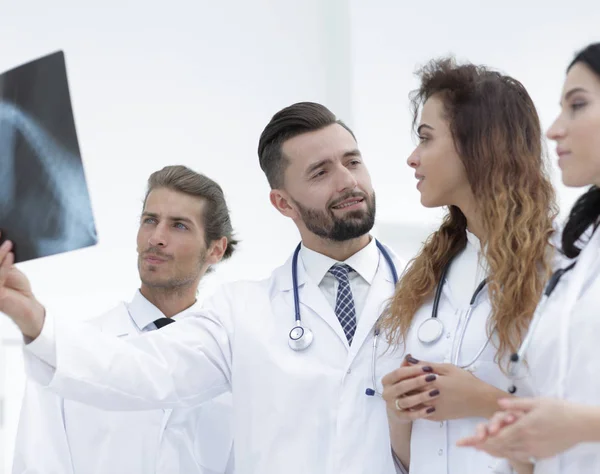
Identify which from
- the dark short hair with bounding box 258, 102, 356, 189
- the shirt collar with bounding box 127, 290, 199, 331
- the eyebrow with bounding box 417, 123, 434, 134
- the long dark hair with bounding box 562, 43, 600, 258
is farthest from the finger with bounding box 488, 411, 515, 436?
the shirt collar with bounding box 127, 290, 199, 331

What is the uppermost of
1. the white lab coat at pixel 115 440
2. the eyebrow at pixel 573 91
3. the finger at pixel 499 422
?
the eyebrow at pixel 573 91

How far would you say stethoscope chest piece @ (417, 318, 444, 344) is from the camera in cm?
168

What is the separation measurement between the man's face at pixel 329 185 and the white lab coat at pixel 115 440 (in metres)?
0.65

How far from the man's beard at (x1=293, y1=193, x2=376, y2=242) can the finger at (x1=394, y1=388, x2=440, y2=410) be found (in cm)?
60

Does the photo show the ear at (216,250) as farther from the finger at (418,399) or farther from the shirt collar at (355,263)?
the finger at (418,399)

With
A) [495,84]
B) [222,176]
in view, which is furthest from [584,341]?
[222,176]

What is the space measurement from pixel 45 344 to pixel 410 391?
0.74 m

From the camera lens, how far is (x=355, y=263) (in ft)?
6.95

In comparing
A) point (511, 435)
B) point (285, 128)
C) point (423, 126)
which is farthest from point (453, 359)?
point (285, 128)

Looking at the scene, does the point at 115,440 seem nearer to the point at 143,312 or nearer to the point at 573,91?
the point at 143,312

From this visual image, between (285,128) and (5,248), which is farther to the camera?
(285,128)

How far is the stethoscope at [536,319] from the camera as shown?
1.43 m

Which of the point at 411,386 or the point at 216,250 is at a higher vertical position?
the point at 216,250

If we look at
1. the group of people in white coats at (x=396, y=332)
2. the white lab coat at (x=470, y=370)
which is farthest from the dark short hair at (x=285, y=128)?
the white lab coat at (x=470, y=370)
